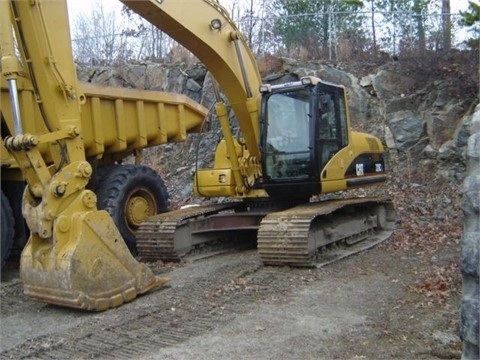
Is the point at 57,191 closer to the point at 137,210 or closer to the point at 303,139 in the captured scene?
the point at 137,210

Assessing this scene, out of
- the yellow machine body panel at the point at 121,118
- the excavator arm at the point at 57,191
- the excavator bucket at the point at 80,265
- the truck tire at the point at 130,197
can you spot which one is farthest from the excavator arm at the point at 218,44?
the excavator bucket at the point at 80,265

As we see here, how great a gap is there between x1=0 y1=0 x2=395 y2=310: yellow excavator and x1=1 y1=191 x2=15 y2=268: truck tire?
0.02m

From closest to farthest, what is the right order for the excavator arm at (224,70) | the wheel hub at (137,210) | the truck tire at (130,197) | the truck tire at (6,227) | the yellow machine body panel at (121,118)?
the excavator arm at (224,70) < the truck tire at (6,227) < the yellow machine body panel at (121,118) < the truck tire at (130,197) < the wheel hub at (137,210)

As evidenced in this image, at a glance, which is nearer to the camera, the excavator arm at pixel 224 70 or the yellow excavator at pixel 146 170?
the yellow excavator at pixel 146 170

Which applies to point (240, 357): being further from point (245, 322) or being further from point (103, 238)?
point (103, 238)

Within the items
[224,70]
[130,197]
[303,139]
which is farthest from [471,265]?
[130,197]

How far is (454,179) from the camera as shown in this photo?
1109 centimetres

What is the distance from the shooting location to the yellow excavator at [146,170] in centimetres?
527

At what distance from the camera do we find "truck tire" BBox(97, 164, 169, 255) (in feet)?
26.2

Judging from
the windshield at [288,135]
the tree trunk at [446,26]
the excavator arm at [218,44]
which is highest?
the tree trunk at [446,26]

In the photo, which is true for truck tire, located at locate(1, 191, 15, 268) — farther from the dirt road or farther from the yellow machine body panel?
the yellow machine body panel

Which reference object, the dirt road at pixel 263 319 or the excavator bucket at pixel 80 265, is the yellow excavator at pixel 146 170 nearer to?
the excavator bucket at pixel 80 265

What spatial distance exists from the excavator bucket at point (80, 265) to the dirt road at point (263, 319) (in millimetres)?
178

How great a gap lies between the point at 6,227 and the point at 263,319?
12.3 feet
